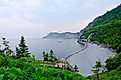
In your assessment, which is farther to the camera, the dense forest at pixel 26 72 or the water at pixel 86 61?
the water at pixel 86 61

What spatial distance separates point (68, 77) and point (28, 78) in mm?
5119

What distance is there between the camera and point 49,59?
348 ft

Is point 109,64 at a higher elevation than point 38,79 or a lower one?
lower

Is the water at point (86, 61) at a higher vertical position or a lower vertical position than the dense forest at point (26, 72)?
lower

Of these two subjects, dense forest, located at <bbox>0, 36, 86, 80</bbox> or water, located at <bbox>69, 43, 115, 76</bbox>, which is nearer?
dense forest, located at <bbox>0, 36, 86, 80</bbox>

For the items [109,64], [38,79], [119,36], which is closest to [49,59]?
[109,64]

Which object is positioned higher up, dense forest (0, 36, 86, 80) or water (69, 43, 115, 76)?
dense forest (0, 36, 86, 80)

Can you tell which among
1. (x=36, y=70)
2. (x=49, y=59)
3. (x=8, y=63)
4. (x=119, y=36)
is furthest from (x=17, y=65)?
(x=119, y=36)

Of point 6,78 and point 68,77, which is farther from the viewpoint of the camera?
point 68,77

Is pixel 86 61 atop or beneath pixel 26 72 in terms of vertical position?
beneath

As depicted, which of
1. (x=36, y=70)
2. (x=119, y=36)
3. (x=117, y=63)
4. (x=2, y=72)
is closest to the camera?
(x=2, y=72)

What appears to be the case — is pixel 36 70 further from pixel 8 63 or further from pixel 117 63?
pixel 117 63

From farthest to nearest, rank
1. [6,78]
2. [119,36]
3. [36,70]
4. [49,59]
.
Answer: [119,36] < [49,59] < [36,70] < [6,78]

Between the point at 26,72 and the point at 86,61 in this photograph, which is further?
the point at 86,61
